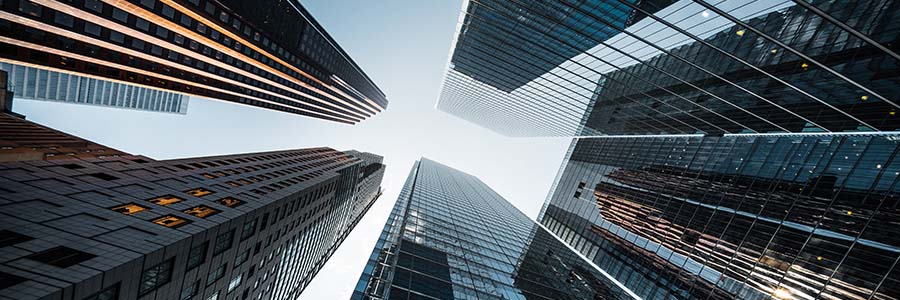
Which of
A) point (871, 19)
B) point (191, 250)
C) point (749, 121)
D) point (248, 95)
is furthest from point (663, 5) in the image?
point (248, 95)

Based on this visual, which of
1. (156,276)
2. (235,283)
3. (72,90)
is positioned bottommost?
(72,90)

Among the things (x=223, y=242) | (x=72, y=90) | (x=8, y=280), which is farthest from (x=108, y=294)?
(x=72, y=90)

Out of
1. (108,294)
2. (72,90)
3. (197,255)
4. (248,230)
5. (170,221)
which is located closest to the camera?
(108,294)

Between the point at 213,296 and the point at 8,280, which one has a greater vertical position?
the point at 8,280

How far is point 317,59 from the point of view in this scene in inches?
3494

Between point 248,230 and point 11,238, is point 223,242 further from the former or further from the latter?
point 11,238

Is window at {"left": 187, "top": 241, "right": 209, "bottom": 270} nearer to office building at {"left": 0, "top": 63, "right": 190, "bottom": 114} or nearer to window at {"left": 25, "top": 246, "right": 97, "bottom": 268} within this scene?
window at {"left": 25, "top": 246, "right": 97, "bottom": 268}

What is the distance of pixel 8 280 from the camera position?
12.2 metres

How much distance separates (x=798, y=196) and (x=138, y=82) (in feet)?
316

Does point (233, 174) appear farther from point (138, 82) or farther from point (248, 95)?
point (248, 95)

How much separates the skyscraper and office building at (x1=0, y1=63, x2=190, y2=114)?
278ft

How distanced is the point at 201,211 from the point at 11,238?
9.07 metres

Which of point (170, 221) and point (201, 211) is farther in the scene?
point (201, 211)

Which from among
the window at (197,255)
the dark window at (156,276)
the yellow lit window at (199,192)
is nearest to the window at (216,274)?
the window at (197,255)
